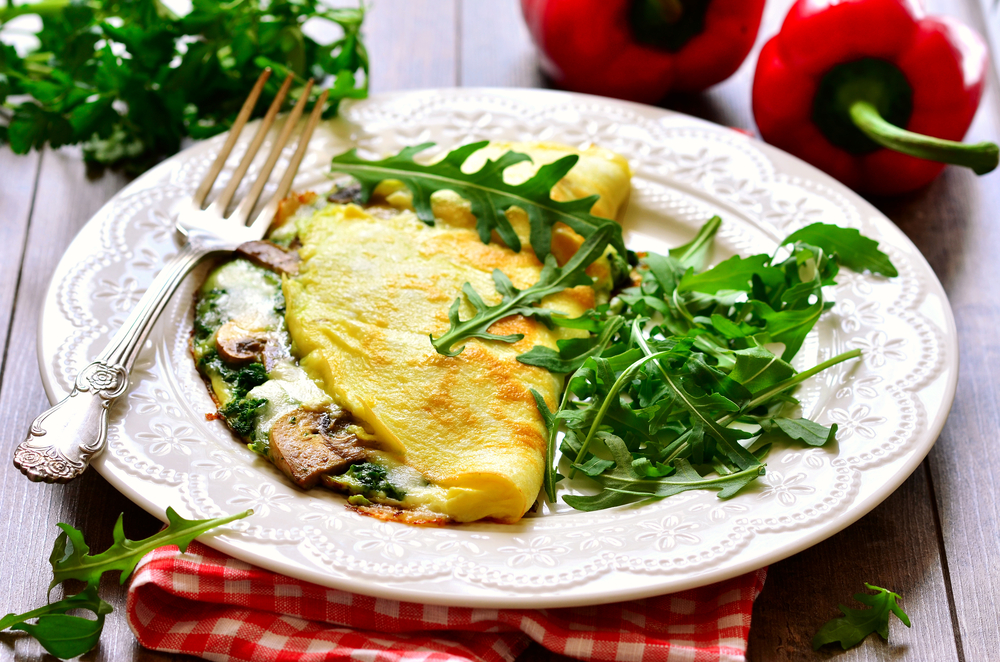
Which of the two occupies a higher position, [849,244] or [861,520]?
[849,244]

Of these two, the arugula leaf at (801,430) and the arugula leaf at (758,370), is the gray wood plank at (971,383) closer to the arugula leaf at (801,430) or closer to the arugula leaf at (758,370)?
A: the arugula leaf at (801,430)

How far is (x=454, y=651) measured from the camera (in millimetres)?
2043

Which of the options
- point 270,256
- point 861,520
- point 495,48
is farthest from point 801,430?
point 495,48

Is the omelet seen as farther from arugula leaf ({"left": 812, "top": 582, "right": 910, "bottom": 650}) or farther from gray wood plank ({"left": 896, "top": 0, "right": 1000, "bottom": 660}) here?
gray wood plank ({"left": 896, "top": 0, "right": 1000, "bottom": 660})

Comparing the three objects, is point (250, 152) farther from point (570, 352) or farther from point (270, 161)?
point (570, 352)

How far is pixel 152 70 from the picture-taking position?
3.49 m

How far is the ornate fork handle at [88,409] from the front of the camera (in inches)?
82.4

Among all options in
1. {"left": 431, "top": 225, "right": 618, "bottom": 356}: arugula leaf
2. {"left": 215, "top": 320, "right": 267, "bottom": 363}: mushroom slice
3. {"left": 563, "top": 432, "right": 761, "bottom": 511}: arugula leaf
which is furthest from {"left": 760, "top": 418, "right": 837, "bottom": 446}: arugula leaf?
{"left": 215, "top": 320, "right": 267, "bottom": 363}: mushroom slice

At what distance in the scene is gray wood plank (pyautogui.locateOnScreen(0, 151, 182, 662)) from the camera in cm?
211

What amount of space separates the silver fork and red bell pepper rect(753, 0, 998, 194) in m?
2.13

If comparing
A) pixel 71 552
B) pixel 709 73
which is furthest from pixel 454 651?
pixel 709 73

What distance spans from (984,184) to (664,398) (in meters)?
2.47

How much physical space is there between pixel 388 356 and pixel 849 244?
5.59 feet

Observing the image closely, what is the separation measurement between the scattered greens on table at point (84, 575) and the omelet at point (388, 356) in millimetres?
342
